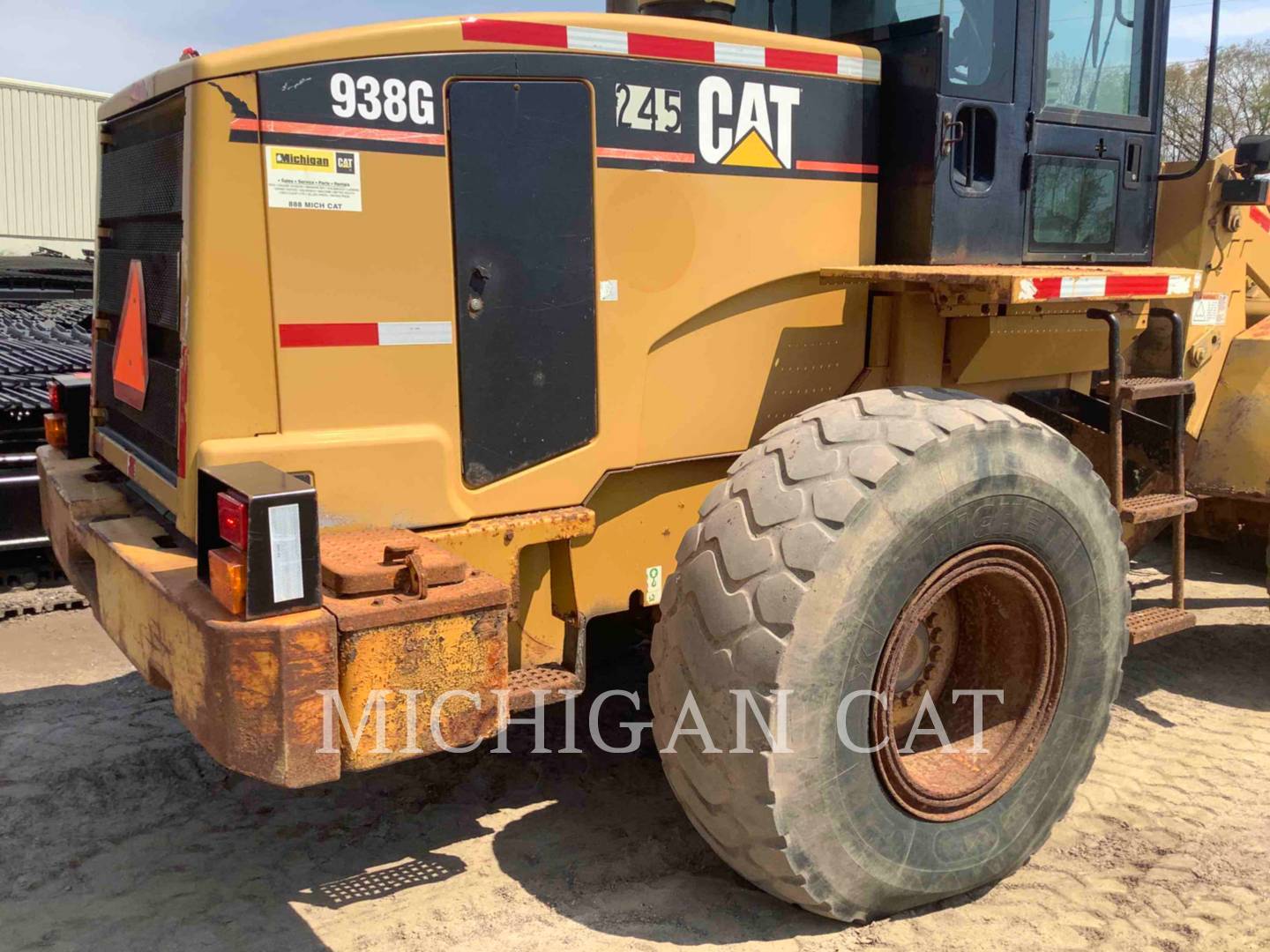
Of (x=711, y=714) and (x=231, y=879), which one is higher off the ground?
(x=711, y=714)

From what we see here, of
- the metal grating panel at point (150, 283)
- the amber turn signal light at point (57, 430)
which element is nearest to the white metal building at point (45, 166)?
the amber turn signal light at point (57, 430)

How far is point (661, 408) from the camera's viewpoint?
11.6ft

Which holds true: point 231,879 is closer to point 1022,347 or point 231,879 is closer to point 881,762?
point 881,762

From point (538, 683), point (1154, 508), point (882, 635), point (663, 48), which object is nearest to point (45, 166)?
point (663, 48)

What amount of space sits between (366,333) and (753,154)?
1.33 meters

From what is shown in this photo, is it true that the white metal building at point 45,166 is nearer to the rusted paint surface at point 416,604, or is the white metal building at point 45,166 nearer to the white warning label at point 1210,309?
the white warning label at point 1210,309

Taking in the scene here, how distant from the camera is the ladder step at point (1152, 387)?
13.0ft

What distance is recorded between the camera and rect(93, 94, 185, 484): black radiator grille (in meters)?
3.20

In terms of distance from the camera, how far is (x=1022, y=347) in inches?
163

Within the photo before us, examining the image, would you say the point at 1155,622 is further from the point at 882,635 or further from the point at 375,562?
the point at 375,562

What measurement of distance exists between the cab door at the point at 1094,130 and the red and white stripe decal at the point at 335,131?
212 cm

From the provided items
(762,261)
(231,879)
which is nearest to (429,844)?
(231,879)

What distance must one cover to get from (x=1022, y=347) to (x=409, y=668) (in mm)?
2529

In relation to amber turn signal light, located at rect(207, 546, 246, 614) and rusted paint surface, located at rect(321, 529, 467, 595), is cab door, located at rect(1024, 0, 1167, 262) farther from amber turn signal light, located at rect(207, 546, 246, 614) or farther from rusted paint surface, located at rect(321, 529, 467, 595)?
amber turn signal light, located at rect(207, 546, 246, 614)
